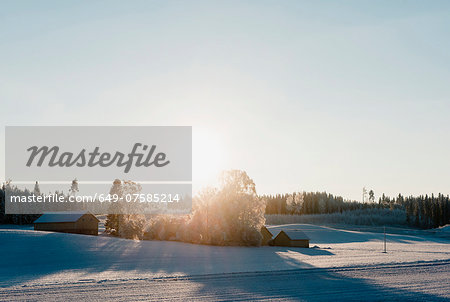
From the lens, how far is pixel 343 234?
344 ft

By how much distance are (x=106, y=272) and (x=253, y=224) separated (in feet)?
111

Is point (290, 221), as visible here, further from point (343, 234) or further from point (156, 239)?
point (156, 239)

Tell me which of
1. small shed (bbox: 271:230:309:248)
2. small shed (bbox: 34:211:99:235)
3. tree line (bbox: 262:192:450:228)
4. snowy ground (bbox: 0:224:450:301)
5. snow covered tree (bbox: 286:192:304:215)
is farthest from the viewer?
snow covered tree (bbox: 286:192:304:215)

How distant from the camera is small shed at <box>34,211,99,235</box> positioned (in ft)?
250

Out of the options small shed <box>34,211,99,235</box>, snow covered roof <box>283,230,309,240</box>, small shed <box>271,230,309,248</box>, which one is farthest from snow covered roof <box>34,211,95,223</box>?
snow covered roof <box>283,230,309,240</box>

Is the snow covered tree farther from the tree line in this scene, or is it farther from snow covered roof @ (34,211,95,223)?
snow covered roof @ (34,211,95,223)

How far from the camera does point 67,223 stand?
76438 mm

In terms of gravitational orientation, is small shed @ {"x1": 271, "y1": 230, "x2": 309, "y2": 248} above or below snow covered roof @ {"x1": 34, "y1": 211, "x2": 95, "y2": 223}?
below

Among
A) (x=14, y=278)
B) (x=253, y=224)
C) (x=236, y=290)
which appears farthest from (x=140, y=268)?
(x=253, y=224)

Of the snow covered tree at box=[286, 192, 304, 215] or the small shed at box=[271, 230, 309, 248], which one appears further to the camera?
the snow covered tree at box=[286, 192, 304, 215]

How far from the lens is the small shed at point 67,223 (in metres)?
76.3

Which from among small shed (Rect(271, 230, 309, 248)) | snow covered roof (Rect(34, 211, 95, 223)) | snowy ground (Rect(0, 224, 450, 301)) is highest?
snow covered roof (Rect(34, 211, 95, 223))

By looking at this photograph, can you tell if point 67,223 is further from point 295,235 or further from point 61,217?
point 295,235

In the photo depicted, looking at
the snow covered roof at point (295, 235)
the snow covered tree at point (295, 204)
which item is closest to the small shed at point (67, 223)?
the snow covered roof at point (295, 235)
